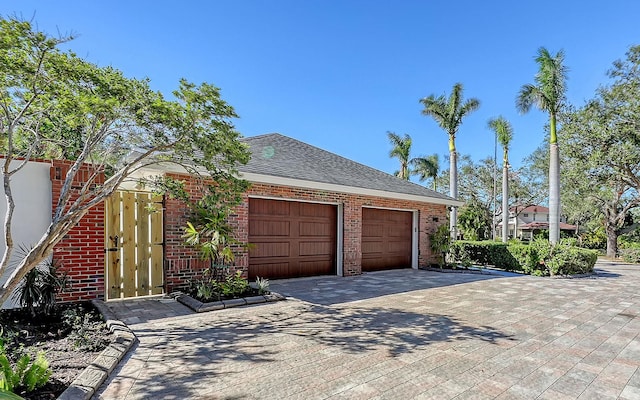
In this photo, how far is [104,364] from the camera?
10.8 ft

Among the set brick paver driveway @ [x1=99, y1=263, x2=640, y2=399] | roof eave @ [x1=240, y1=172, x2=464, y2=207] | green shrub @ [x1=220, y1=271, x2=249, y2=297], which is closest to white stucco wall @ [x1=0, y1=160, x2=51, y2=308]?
brick paver driveway @ [x1=99, y1=263, x2=640, y2=399]

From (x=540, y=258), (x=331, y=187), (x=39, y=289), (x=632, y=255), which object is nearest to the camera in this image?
(x=39, y=289)

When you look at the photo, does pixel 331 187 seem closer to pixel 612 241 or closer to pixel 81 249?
pixel 81 249

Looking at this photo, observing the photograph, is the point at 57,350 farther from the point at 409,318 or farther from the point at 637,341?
the point at 637,341

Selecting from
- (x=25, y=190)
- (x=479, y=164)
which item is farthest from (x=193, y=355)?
(x=479, y=164)

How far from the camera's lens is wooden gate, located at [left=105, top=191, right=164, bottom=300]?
606 cm

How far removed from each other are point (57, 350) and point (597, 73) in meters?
21.0

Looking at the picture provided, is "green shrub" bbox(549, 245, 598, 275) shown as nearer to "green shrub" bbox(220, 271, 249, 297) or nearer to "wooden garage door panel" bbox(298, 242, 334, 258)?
"wooden garage door panel" bbox(298, 242, 334, 258)

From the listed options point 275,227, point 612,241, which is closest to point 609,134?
point 612,241

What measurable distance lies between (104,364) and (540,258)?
1271 centimetres

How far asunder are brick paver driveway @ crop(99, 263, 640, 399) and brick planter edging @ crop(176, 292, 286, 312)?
0.17m

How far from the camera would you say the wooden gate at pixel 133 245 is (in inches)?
239

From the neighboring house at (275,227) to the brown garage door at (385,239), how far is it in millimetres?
33

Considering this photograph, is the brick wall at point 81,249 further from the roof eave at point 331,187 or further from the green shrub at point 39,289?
the roof eave at point 331,187
